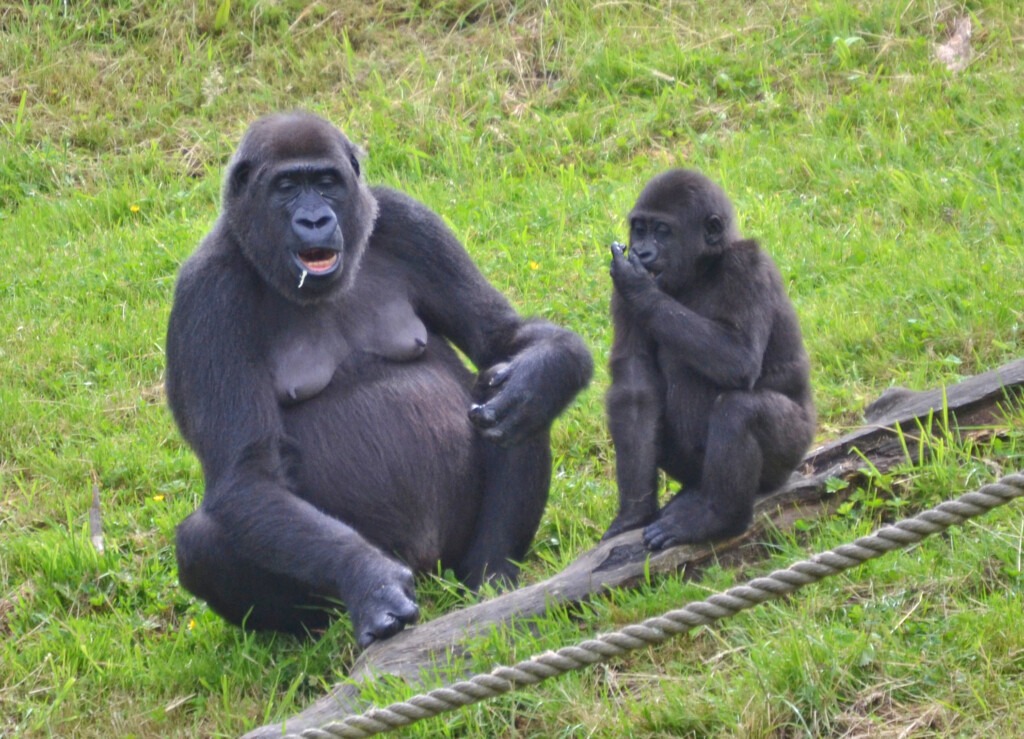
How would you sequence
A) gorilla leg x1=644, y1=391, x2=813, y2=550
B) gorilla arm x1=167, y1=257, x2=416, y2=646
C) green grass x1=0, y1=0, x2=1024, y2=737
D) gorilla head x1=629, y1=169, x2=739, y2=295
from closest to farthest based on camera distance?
1. green grass x1=0, y1=0, x2=1024, y2=737
2. gorilla leg x1=644, y1=391, x2=813, y2=550
3. gorilla arm x1=167, y1=257, x2=416, y2=646
4. gorilla head x1=629, y1=169, x2=739, y2=295

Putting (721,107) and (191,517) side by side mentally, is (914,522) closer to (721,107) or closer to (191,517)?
(191,517)

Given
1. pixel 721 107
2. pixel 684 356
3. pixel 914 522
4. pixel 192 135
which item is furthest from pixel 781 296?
pixel 192 135

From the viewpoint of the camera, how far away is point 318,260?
14.7ft

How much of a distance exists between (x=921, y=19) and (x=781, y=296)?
4604 mm

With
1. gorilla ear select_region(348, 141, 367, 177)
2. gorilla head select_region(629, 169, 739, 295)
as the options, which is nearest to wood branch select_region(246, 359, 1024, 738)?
gorilla head select_region(629, 169, 739, 295)

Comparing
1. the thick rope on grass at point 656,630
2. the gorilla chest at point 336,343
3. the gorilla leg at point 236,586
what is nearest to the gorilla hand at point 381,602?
the gorilla leg at point 236,586

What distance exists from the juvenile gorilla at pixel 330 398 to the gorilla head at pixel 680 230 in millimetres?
443

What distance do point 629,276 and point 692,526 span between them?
0.84 metres

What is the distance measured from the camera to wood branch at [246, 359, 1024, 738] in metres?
3.75

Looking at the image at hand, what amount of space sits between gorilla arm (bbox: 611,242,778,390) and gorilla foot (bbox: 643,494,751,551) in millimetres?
407

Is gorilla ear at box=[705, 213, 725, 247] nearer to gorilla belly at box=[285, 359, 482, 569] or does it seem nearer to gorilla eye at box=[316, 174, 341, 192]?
gorilla belly at box=[285, 359, 482, 569]

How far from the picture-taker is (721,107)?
27.1 feet

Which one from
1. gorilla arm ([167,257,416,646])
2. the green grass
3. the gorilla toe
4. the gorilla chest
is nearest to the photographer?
the green grass

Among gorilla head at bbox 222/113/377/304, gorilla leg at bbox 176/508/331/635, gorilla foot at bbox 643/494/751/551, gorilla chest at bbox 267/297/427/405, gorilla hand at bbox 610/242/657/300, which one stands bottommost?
gorilla leg at bbox 176/508/331/635
